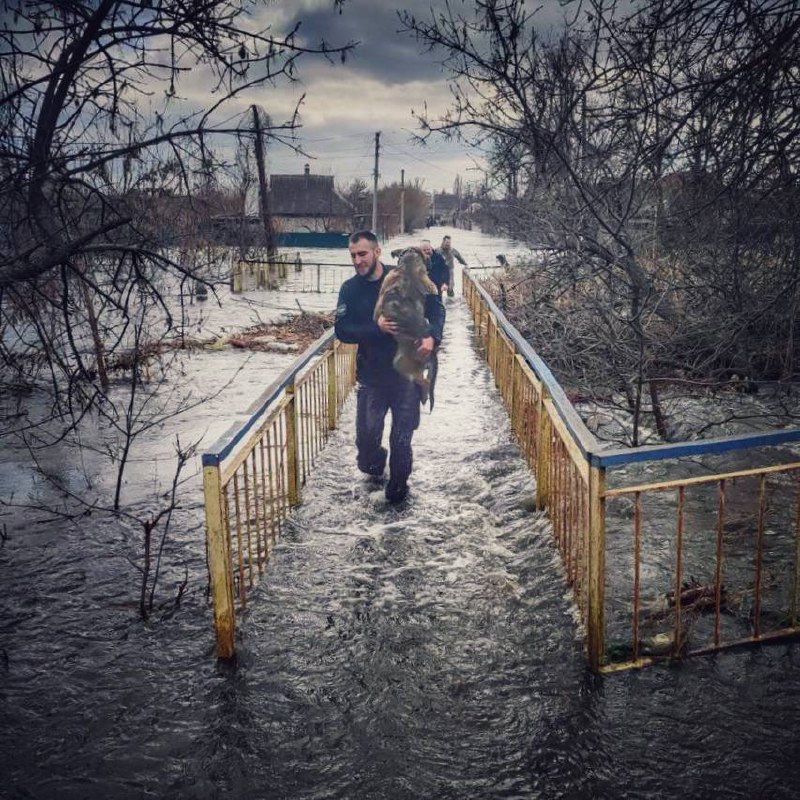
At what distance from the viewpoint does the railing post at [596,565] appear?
9.39ft

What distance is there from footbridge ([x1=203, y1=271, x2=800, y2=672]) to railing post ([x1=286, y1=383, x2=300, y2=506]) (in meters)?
0.01

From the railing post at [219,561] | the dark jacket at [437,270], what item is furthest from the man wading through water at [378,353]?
the dark jacket at [437,270]

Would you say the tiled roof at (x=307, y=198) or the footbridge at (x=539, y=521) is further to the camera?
the tiled roof at (x=307, y=198)

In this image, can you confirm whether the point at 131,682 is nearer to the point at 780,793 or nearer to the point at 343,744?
the point at 343,744

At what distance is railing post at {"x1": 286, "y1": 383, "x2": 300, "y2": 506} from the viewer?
475 cm

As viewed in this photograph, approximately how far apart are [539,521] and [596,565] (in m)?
1.77

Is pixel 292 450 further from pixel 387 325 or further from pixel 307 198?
pixel 307 198

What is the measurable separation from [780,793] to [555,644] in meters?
1.10

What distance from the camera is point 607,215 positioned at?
9508mm

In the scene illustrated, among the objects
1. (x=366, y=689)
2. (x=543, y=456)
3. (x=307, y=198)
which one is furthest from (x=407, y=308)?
(x=307, y=198)

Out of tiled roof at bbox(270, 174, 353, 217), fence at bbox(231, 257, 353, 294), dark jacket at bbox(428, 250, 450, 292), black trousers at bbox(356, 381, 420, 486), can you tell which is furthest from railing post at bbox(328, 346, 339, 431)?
tiled roof at bbox(270, 174, 353, 217)

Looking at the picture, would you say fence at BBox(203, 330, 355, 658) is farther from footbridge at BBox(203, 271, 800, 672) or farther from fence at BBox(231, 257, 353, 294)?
fence at BBox(231, 257, 353, 294)

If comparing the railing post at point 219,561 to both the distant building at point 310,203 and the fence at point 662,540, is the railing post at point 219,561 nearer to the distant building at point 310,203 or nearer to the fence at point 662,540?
the fence at point 662,540

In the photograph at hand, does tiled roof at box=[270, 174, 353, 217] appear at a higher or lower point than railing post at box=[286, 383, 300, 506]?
higher
